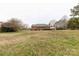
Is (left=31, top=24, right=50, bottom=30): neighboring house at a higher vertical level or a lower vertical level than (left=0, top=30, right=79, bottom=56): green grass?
higher

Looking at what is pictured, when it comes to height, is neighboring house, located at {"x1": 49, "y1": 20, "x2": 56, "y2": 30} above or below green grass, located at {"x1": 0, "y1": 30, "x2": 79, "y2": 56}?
above

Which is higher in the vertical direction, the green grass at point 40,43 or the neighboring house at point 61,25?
the neighboring house at point 61,25

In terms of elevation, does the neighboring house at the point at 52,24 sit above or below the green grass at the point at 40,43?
above

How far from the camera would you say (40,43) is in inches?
64.4

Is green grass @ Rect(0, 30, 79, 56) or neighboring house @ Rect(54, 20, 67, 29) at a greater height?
neighboring house @ Rect(54, 20, 67, 29)

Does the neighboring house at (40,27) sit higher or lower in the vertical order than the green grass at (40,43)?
higher

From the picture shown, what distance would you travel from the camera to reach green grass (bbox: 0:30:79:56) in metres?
1.58

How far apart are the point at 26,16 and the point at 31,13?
71 mm

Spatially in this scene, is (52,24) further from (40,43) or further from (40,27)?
(40,43)

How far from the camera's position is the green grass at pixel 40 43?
1.58 meters

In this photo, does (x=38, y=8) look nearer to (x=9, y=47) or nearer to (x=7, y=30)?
(x=7, y=30)

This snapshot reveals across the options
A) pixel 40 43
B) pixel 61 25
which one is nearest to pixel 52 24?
pixel 61 25

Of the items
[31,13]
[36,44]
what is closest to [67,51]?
[36,44]

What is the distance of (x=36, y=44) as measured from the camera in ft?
5.37
